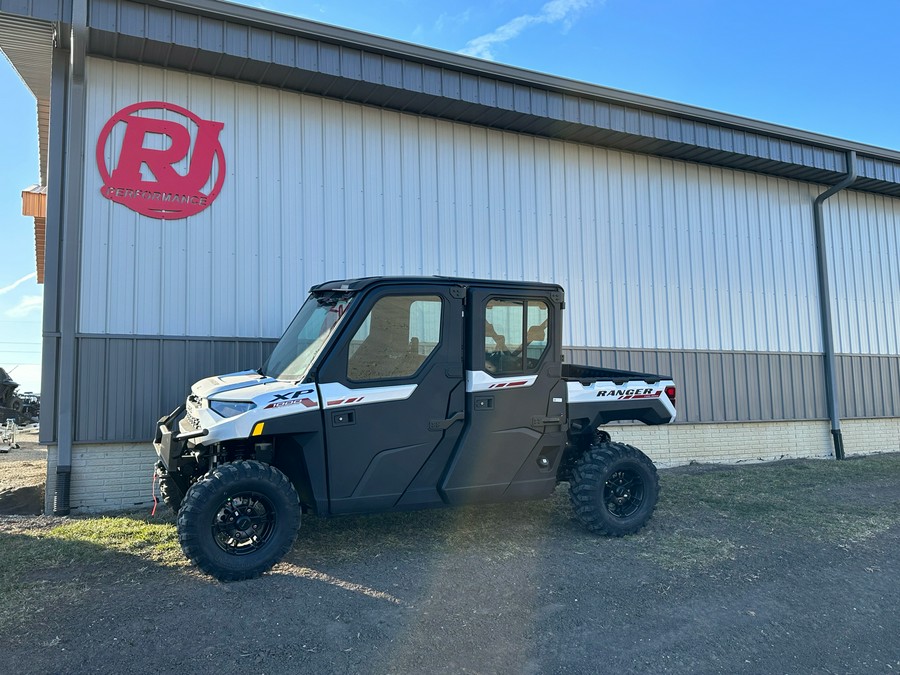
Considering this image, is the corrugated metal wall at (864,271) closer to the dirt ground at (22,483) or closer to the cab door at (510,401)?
the cab door at (510,401)

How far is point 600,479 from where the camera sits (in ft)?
20.2

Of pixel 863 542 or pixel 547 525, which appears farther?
pixel 547 525

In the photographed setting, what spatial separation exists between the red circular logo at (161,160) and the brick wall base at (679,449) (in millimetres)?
2912

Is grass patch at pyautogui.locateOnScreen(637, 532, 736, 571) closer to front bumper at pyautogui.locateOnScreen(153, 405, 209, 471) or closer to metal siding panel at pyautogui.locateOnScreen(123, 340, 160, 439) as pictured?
front bumper at pyautogui.locateOnScreen(153, 405, 209, 471)

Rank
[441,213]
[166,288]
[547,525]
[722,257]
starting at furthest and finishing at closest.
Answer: [722,257], [441,213], [166,288], [547,525]

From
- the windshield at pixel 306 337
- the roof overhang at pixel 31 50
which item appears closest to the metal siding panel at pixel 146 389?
the windshield at pixel 306 337

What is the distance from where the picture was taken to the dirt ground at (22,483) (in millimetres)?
8039

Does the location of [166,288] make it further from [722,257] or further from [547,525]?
[722,257]

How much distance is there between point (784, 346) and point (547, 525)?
24.9 ft

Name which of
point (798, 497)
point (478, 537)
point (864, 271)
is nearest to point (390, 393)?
point (478, 537)

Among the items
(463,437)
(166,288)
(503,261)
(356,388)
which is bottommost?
(463,437)

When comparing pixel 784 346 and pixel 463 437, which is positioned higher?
pixel 784 346

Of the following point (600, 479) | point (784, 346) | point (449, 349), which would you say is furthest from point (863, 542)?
point (784, 346)

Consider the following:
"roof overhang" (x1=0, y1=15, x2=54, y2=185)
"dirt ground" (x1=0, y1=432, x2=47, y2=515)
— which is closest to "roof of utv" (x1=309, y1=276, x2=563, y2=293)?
"roof overhang" (x1=0, y1=15, x2=54, y2=185)
